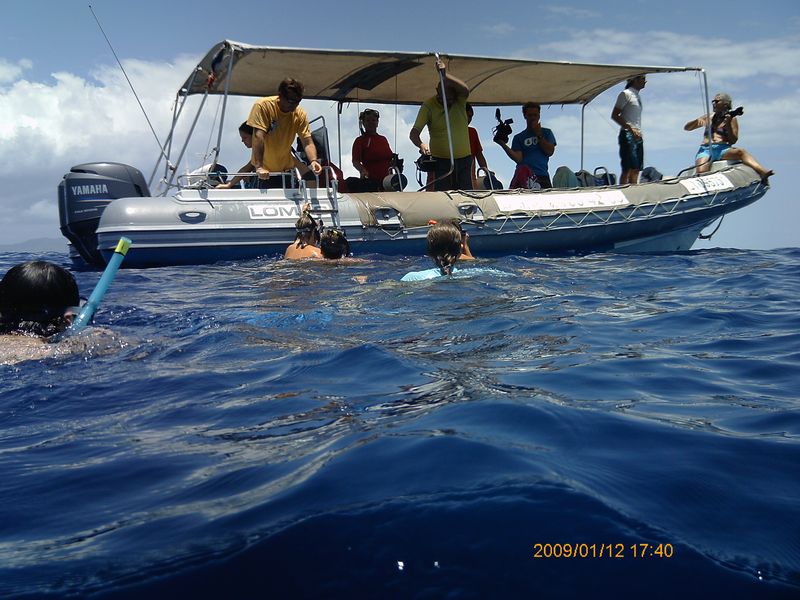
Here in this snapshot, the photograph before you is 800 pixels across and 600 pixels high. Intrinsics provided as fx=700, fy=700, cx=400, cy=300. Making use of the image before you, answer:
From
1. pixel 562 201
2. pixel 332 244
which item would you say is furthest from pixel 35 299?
pixel 562 201

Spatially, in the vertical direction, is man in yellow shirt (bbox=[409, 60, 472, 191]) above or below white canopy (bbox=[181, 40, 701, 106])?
below

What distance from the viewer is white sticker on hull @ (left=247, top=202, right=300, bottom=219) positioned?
799 cm

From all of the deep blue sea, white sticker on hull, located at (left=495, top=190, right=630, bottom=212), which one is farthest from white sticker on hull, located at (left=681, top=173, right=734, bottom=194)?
the deep blue sea

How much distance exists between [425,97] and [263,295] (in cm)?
625

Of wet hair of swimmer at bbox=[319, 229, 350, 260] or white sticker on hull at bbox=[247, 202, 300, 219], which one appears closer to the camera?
wet hair of swimmer at bbox=[319, 229, 350, 260]

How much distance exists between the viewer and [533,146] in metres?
10.3

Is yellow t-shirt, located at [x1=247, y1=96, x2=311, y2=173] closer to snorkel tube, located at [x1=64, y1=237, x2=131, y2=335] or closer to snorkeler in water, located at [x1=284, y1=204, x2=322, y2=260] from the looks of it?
snorkeler in water, located at [x1=284, y1=204, x2=322, y2=260]

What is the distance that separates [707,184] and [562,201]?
2.39 metres

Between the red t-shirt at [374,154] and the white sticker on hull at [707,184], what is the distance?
13.9 ft

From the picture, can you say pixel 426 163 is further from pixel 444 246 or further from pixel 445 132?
pixel 444 246

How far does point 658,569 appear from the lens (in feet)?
4.62

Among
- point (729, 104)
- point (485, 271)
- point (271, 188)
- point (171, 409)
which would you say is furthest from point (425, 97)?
point (171, 409)
